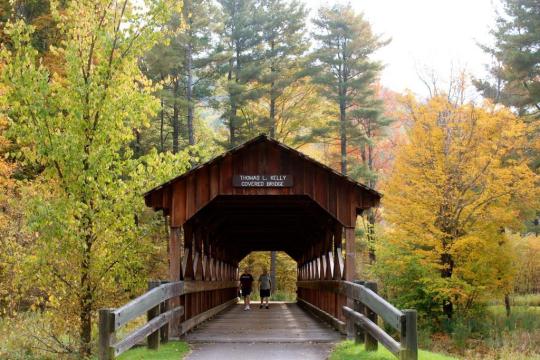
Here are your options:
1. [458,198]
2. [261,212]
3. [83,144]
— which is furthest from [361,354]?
A: [458,198]

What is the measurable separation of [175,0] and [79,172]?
3.15 m

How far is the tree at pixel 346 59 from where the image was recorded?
101 ft

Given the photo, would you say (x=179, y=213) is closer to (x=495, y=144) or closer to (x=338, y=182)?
(x=338, y=182)

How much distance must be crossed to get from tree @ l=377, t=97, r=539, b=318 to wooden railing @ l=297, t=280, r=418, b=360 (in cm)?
623

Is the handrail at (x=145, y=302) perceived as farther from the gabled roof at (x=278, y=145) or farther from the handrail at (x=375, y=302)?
the handrail at (x=375, y=302)

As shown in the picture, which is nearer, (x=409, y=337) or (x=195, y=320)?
(x=409, y=337)

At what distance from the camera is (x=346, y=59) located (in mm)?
31359

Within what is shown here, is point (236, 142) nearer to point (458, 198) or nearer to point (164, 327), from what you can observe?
point (458, 198)

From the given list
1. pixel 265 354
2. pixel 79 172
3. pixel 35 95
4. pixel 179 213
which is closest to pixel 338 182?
pixel 179 213

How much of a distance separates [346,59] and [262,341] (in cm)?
2343

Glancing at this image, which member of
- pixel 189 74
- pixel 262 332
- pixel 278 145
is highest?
pixel 189 74

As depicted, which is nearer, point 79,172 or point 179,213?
point 79,172

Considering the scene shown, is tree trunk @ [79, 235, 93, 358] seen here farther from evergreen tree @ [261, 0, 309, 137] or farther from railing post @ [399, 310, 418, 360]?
evergreen tree @ [261, 0, 309, 137]

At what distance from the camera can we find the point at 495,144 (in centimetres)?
1766
